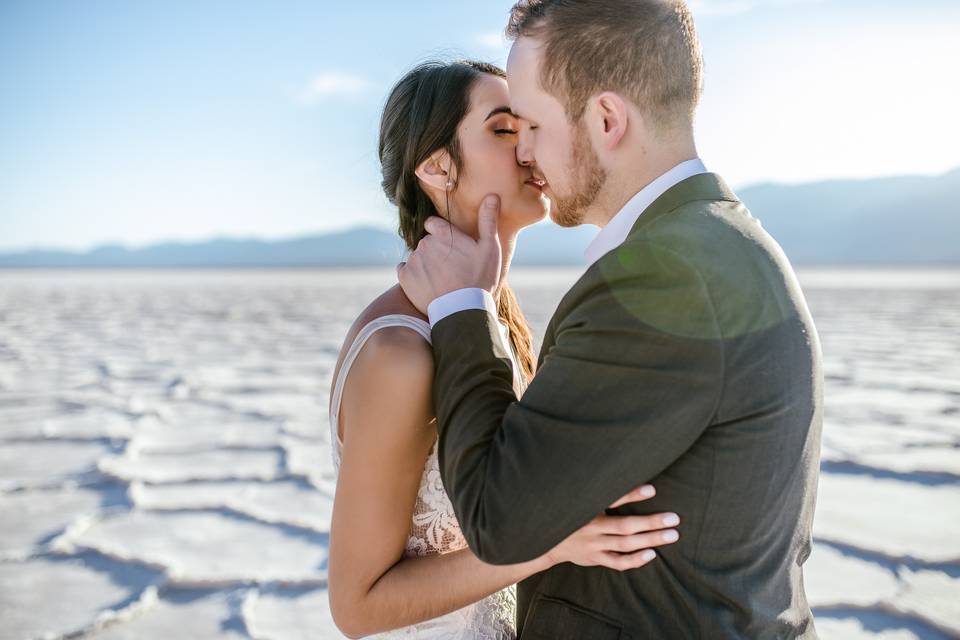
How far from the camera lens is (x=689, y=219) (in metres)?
1.12

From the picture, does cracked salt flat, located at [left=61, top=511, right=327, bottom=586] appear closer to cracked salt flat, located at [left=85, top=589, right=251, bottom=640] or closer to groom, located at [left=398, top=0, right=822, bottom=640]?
cracked salt flat, located at [left=85, top=589, right=251, bottom=640]

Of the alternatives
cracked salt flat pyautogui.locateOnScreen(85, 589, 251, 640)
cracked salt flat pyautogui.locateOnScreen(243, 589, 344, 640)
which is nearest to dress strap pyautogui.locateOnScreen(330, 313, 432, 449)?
cracked salt flat pyautogui.locateOnScreen(243, 589, 344, 640)

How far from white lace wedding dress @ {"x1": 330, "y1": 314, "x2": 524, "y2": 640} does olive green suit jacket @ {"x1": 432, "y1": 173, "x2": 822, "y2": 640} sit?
30 centimetres

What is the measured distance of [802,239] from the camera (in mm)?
99125

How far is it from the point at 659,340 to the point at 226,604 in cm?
206

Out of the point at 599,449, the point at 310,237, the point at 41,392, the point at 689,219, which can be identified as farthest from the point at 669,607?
the point at 310,237

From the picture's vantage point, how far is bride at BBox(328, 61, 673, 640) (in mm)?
1316

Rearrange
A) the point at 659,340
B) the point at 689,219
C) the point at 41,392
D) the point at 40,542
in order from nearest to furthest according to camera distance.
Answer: the point at 659,340
the point at 689,219
the point at 40,542
the point at 41,392

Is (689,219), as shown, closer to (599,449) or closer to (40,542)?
(599,449)

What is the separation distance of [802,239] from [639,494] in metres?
106

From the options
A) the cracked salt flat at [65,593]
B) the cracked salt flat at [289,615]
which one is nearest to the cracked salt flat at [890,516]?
the cracked salt flat at [289,615]

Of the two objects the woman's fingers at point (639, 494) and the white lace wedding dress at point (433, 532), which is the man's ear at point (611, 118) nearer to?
the white lace wedding dress at point (433, 532)

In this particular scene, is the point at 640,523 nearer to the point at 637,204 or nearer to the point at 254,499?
the point at 637,204

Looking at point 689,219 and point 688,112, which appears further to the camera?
point 688,112
